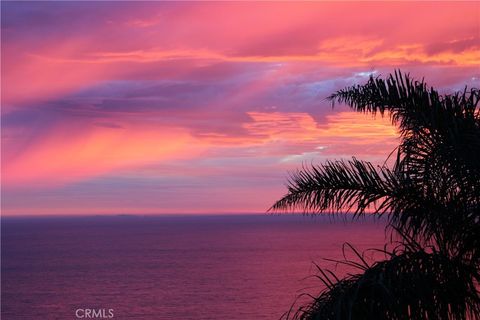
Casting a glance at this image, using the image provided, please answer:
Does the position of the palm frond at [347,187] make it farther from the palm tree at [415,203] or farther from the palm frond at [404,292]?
the palm frond at [404,292]

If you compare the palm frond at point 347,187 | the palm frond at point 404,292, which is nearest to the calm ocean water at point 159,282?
the palm frond at point 347,187

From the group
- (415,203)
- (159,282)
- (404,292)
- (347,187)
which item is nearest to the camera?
(404,292)

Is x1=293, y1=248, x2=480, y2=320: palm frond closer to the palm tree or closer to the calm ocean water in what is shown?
the palm tree

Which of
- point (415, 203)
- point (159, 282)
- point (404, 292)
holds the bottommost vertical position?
point (159, 282)

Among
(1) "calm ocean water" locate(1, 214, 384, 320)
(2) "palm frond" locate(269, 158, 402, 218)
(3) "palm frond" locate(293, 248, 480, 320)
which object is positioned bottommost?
(1) "calm ocean water" locate(1, 214, 384, 320)

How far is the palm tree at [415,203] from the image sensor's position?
517cm

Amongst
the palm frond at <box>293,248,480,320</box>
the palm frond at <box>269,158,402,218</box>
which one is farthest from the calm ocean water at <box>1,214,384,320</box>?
the palm frond at <box>293,248,480,320</box>

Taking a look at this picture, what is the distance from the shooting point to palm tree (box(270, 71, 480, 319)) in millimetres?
5172

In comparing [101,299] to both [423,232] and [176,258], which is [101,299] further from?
[423,232]

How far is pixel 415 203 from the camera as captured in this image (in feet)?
21.3

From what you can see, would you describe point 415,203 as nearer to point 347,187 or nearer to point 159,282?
point 347,187

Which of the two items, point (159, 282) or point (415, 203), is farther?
point (159, 282)

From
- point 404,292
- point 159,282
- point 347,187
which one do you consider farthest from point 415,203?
point 159,282

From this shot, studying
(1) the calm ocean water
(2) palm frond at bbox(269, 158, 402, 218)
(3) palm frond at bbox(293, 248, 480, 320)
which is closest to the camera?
(3) palm frond at bbox(293, 248, 480, 320)
